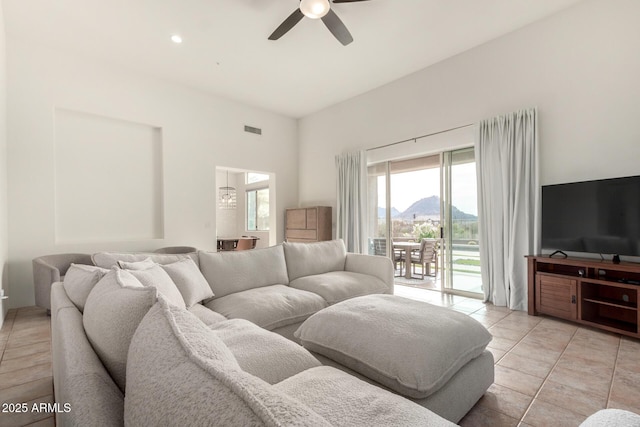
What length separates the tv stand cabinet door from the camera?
9.93 feet

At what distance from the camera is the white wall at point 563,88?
2996 mm

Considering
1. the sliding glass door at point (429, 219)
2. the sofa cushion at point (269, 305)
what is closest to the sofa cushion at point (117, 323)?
the sofa cushion at point (269, 305)

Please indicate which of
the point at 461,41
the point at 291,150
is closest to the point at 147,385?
the point at 461,41

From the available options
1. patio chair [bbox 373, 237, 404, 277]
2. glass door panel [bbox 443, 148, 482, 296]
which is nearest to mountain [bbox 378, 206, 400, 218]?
patio chair [bbox 373, 237, 404, 277]

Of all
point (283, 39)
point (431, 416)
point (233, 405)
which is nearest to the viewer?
point (233, 405)

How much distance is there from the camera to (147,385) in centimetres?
54

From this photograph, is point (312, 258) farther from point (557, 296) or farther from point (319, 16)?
point (557, 296)

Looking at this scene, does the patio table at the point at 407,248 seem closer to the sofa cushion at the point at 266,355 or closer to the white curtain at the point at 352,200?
the white curtain at the point at 352,200

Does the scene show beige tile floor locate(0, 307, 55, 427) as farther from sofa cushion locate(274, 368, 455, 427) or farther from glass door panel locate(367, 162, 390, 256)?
glass door panel locate(367, 162, 390, 256)

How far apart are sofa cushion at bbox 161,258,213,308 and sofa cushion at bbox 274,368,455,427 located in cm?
130

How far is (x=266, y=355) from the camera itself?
1294 millimetres

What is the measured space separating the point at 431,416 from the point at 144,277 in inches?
60.0

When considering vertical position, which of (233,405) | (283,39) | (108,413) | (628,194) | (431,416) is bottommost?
(431,416)

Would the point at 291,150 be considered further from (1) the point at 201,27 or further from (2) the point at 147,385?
(2) the point at 147,385
